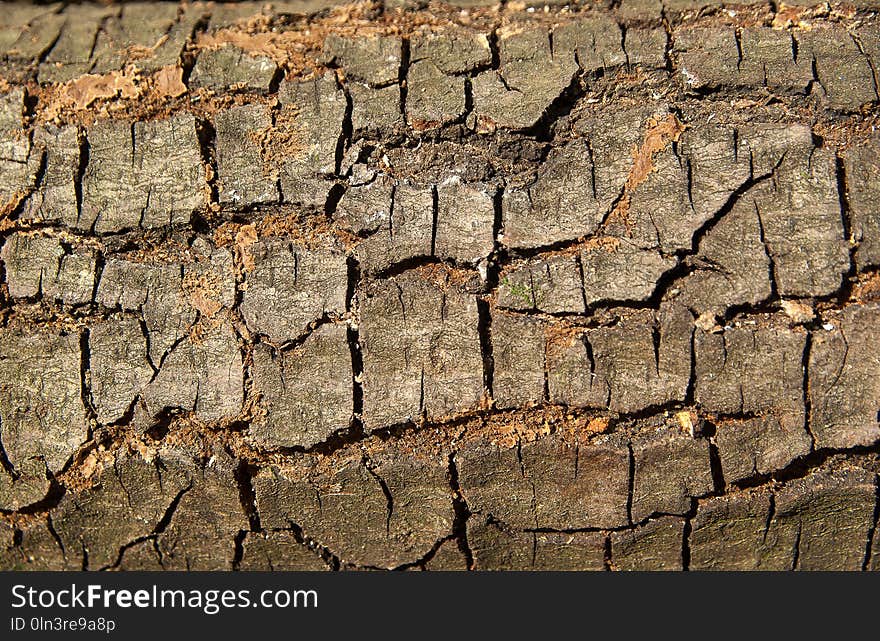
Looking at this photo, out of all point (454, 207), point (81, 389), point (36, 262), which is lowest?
point (81, 389)

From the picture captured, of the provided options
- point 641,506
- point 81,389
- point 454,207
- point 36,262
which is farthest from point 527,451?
point 36,262

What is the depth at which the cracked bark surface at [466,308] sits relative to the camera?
5.33ft

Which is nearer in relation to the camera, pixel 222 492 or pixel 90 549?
pixel 222 492

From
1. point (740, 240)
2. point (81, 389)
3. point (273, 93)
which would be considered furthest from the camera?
point (273, 93)

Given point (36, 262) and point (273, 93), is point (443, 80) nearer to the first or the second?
point (273, 93)

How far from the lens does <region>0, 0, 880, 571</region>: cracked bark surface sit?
5.33 ft

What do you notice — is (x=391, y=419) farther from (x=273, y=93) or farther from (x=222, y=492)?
(x=273, y=93)

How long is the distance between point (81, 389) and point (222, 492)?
0.42 metres

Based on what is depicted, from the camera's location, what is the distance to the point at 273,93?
1836 millimetres

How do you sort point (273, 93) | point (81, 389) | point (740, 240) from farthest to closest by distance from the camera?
point (273, 93) < point (81, 389) < point (740, 240)

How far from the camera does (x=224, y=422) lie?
5.53 ft

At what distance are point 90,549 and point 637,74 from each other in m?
1.84

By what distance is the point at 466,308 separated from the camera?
1641 millimetres

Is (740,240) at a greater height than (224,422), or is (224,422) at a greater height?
(740,240)
